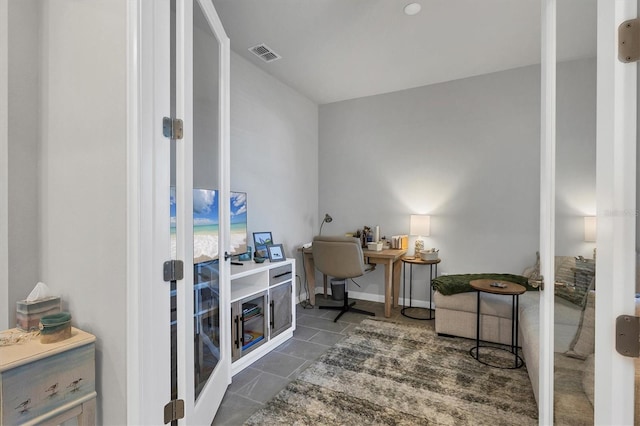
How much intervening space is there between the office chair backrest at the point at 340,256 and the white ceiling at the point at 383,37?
2.02 meters

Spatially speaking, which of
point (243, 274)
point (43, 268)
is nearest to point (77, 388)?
point (43, 268)

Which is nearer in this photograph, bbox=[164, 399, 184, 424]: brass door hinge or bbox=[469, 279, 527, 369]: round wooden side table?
bbox=[164, 399, 184, 424]: brass door hinge

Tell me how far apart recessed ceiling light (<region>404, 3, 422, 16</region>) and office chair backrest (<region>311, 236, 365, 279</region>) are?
2.18 metres

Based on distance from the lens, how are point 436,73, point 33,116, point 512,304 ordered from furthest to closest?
1. point 436,73
2. point 512,304
3. point 33,116

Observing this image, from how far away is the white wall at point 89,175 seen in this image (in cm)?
130

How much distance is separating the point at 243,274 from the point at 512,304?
7.93ft

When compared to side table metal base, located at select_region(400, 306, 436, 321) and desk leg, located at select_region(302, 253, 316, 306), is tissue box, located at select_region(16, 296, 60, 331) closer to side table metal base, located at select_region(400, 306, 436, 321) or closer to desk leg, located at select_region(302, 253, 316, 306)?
desk leg, located at select_region(302, 253, 316, 306)

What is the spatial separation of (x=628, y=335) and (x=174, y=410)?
1.66 metres

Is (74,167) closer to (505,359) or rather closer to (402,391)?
(402,391)

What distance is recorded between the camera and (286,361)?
261 cm

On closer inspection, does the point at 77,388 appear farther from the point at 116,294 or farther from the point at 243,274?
the point at 243,274

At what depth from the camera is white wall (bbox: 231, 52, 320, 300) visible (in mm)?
3371

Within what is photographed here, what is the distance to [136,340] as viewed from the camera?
1.24m

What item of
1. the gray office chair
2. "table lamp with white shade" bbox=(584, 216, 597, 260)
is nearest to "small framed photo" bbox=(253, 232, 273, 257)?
the gray office chair
